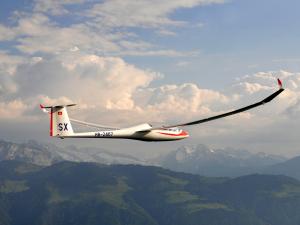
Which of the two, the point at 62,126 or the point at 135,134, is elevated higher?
the point at 62,126

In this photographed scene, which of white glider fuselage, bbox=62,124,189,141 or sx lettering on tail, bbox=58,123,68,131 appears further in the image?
white glider fuselage, bbox=62,124,189,141

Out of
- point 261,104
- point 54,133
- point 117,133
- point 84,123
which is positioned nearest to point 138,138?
point 117,133

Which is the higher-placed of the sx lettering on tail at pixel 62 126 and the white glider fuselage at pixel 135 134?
the sx lettering on tail at pixel 62 126

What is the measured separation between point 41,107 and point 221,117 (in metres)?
25.1

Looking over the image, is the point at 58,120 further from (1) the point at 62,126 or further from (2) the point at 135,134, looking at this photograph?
(2) the point at 135,134

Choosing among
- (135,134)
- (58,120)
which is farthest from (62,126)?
(135,134)

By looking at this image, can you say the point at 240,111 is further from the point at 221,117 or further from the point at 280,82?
the point at 280,82

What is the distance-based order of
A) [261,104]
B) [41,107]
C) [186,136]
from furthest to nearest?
1. [186,136]
2. [41,107]
3. [261,104]

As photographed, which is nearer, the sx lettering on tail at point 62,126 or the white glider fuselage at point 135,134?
the sx lettering on tail at point 62,126

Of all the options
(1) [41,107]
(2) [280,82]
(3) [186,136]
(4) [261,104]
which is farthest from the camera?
(3) [186,136]

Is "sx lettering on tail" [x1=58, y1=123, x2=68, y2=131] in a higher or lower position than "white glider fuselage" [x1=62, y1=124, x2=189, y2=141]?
higher

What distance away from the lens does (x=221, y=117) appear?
196 feet

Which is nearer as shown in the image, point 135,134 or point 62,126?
point 62,126

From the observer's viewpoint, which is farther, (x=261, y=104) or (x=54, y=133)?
(x=54, y=133)
